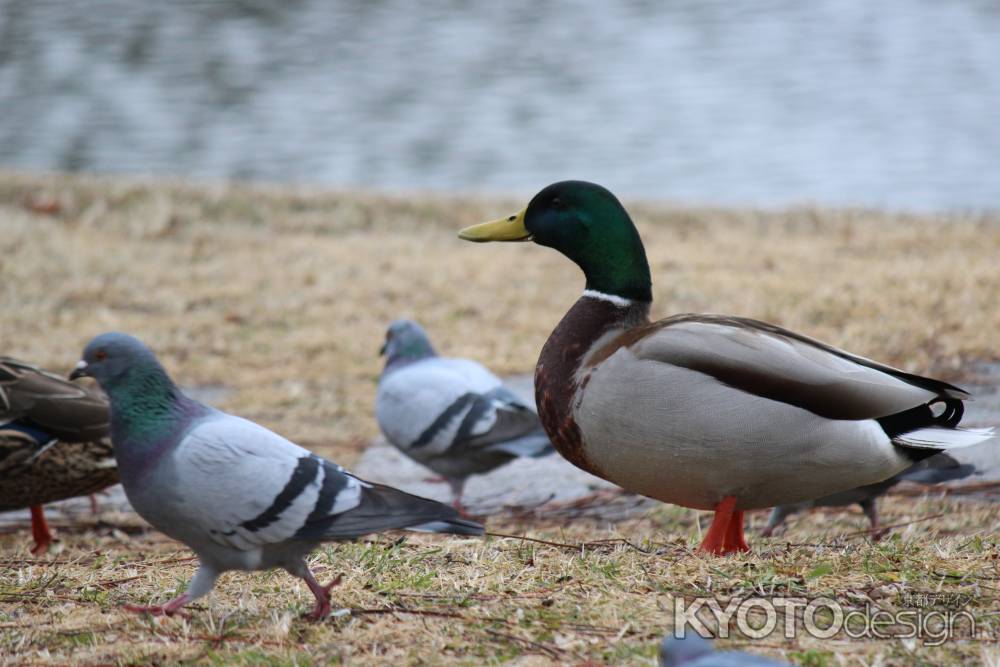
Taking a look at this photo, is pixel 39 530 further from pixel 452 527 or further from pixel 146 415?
pixel 452 527

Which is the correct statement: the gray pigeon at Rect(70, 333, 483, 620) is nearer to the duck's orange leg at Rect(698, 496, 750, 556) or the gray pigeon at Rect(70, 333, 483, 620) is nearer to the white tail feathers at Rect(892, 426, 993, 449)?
the duck's orange leg at Rect(698, 496, 750, 556)

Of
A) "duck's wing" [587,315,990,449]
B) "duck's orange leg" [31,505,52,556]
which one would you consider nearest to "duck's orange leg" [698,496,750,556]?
"duck's wing" [587,315,990,449]

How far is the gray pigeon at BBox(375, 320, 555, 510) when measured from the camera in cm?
516

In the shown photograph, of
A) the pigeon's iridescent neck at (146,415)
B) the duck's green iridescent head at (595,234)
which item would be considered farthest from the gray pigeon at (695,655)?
the duck's green iridescent head at (595,234)

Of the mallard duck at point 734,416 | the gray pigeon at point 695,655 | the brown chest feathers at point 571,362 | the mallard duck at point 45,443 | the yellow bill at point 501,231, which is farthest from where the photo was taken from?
the mallard duck at point 45,443

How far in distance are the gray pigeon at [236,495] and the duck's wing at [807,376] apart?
32.6 inches

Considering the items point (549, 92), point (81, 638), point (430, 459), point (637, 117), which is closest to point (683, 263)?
point (430, 459)

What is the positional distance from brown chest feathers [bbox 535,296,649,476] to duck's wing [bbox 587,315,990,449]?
0.15 metres

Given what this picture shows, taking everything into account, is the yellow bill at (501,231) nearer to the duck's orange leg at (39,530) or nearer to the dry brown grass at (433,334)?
the dry brown grass at (433,334)

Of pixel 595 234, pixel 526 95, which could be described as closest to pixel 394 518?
pixel 595 234

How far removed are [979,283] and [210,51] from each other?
13175 millimetres

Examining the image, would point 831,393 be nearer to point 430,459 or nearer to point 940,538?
point 940,538

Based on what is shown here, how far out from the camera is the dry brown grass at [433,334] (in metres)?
2.91

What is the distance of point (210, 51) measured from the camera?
1803 centimetres
